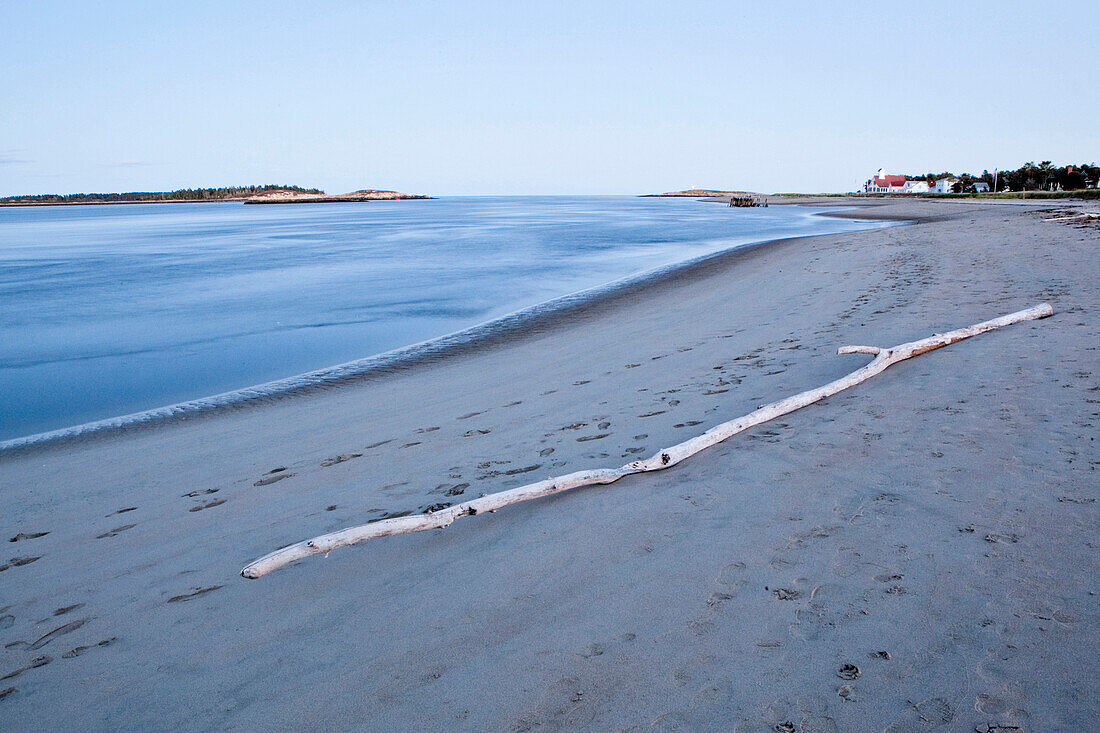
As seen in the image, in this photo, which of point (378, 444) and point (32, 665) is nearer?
point (32, 665)

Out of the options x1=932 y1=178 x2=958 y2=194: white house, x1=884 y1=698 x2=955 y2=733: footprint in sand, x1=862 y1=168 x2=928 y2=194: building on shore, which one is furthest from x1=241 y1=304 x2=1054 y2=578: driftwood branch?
x1=862 y1=168 x2=928 y2=194: building on shore

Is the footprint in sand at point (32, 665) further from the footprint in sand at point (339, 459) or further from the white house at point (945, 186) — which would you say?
the white house at point (945, 186)

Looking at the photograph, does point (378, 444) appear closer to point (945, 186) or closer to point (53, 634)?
point (53, 634)

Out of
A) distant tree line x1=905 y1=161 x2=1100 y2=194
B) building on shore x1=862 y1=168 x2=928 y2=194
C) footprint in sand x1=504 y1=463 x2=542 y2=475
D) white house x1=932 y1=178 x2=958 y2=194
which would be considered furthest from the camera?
building on shore x1=862 y1=168 x2=928 y2=194

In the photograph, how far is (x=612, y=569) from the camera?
303 cm

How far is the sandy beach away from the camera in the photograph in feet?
7.32

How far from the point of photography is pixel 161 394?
9.39m

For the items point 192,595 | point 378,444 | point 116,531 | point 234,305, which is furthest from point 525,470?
point 234,305

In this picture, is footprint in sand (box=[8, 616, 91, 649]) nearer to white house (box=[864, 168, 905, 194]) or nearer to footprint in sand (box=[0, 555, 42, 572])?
footprint in sand (box=[0, 555, 42, 572])

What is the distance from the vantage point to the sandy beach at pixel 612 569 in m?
2.23

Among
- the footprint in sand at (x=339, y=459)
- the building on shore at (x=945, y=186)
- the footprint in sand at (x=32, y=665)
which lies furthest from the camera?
the building on shore at (x=945, y=186)

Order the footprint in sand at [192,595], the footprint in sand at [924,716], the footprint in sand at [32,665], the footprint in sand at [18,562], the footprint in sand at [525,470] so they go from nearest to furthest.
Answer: the footprint in sand at [924,716] → the footprint in sand at [32,665] → the footprint in sand at [192,595] → the footprint in sand at [18,562] → the footprint in sand at [525,470]

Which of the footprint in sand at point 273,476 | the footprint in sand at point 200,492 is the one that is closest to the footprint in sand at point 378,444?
the footprint in sand at point 273,476

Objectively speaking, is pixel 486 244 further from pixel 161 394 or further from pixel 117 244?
pixel 161 394
